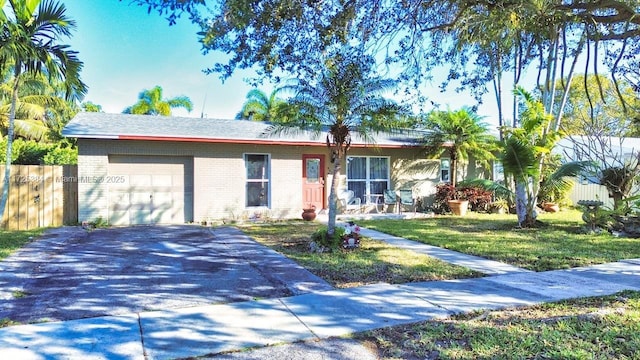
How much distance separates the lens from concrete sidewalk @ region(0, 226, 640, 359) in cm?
350

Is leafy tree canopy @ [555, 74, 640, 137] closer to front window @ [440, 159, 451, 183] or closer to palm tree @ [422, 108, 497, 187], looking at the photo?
palm tree @ [422, 108, 497, 187]

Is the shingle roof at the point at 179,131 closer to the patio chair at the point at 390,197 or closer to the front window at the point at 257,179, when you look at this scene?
the front window at the point at 257,179

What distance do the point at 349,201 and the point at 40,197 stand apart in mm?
9510

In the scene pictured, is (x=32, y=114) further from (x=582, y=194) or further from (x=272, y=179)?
(x=582, y=194)

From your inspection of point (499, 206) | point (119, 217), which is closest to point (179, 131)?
point (119, 217)

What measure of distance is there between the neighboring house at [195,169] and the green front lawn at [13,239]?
157cm

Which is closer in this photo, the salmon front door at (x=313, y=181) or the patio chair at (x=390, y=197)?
the salmon front door at (x=313, y=181)

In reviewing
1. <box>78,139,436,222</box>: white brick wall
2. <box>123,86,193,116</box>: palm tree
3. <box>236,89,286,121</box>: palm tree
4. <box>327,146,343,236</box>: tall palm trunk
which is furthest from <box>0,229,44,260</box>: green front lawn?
<box>236,89,286,121</box>: palm tree

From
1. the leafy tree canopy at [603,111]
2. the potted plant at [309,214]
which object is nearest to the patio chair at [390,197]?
the potted plant at [309,214]

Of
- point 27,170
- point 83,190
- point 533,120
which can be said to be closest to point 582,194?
point 533,120

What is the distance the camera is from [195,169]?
12.4m

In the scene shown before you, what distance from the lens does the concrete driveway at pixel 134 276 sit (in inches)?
184

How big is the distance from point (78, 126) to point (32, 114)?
16080 millimetres

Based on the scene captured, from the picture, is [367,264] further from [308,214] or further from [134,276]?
[308,214]
